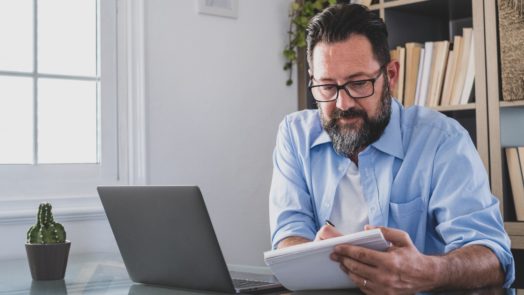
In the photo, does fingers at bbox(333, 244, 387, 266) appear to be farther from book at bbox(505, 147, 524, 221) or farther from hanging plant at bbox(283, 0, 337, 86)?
hanging plant at bbox(283, 0, 337, 86)

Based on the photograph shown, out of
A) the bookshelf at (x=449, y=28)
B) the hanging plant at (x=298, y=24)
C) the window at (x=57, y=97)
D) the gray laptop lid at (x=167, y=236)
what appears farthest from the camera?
the hanging plant at (x=298, y=24)

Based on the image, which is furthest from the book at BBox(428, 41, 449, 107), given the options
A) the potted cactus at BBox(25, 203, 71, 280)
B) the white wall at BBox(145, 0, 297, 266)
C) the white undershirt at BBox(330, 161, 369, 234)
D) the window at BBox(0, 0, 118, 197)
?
the potted cactus at BBox(25, 203, 71, 280)

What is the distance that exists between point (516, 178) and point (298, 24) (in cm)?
121

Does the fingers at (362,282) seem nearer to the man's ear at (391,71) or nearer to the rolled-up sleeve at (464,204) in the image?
the rolled-up sleeve at (464,204)

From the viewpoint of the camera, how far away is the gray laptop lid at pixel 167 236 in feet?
5.04

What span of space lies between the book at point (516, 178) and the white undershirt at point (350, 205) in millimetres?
866

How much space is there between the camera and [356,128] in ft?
6.51

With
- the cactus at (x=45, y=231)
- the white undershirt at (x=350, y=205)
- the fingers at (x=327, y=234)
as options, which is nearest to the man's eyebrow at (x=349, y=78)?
the white undershirt at (x=350, y=205)

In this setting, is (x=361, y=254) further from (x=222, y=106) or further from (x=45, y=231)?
(x=222, y=106)

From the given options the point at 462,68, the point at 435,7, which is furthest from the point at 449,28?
the point at 462,68

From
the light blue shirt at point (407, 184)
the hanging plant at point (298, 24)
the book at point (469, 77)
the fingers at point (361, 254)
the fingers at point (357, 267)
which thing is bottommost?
the fingers at point (357, 267)

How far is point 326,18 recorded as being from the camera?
205cm

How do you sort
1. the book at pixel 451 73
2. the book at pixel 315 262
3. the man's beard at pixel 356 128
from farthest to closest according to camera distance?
the book at pixel 451 73, the man's beard at pixel 356 128, the book at pixel 315 262

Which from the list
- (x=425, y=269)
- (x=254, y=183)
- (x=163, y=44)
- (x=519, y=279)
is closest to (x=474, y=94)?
(x=519, y=279)
